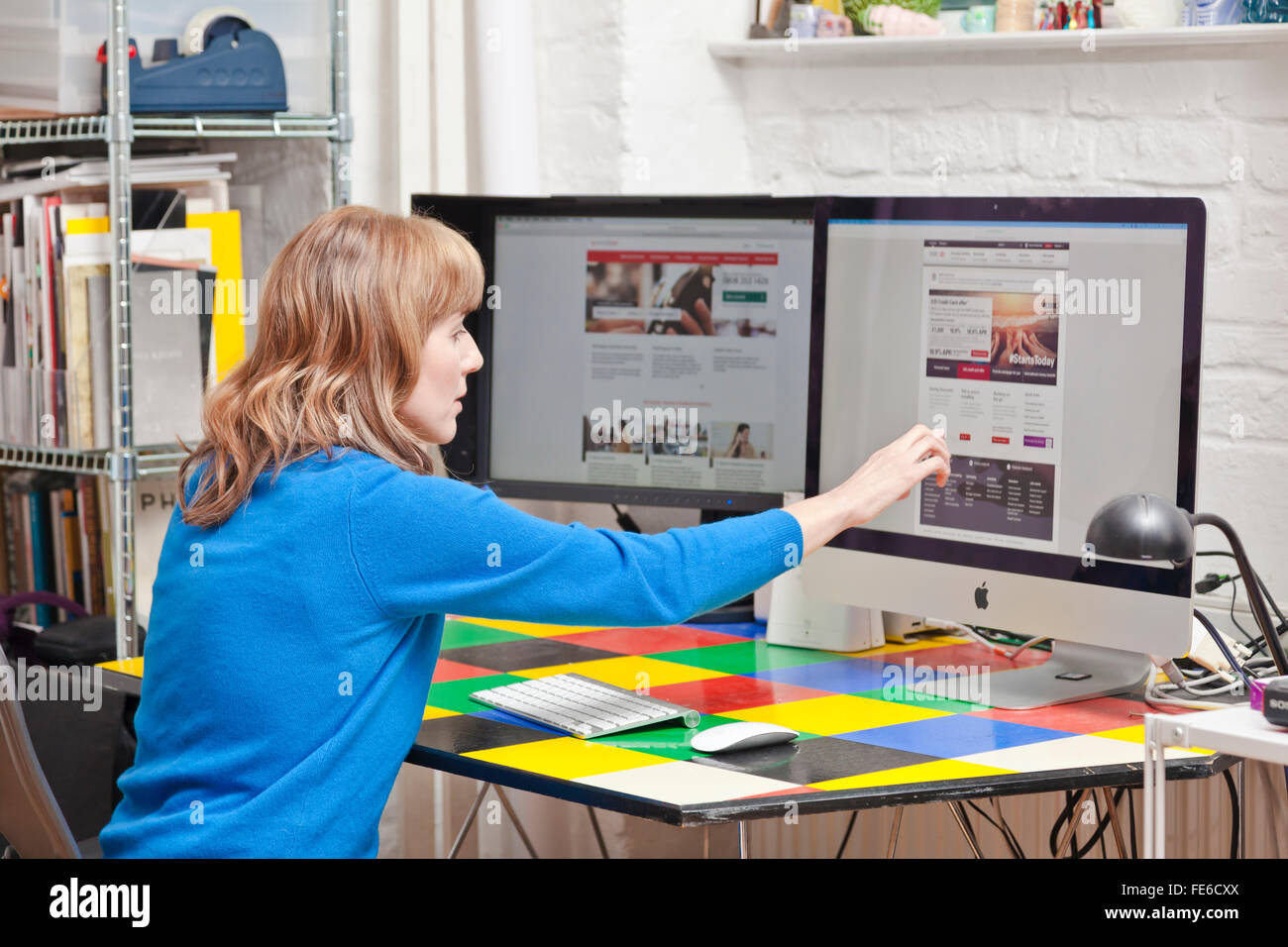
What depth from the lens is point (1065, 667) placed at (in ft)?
5.21

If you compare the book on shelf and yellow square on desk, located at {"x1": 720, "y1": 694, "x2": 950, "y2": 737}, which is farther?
the book on shelf

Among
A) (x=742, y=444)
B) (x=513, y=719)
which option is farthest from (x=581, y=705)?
(x=742, y=444)

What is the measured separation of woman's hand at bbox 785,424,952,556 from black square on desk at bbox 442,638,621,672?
40cm

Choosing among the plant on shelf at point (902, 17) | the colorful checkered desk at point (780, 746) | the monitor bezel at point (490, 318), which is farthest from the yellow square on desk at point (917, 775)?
the plant on shelf at point (902, 17)

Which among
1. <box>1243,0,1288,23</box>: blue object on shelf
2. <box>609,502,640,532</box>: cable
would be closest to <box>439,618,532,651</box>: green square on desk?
<box>609,502,640,532</box>: cable

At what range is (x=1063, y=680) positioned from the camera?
61.2 inches

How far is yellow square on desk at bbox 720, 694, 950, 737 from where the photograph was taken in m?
1.43

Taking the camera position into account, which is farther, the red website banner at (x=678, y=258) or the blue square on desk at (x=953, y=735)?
the red website banner at (x=678, y=258)

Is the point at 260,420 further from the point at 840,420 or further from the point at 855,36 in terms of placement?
the point at 855,36

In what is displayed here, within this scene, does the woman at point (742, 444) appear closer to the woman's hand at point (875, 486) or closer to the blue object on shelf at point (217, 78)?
the woman's hand at point (875, 486)

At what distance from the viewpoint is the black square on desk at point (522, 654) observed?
5.58ft

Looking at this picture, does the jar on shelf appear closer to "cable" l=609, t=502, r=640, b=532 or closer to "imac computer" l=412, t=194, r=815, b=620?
"imac computer" l=412, t=194, r=815, b=620

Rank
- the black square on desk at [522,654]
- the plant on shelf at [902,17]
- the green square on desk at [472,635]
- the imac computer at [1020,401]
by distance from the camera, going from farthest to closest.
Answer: the plant on shelf at [902,17] → the green square on desk at [472,635] → the black square on desk at [522,654] → the imac computer at [1020,401]

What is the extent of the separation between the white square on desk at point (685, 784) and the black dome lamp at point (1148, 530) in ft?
1.07
